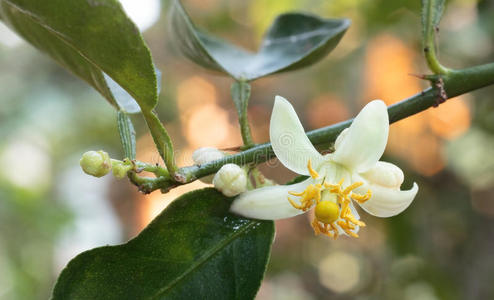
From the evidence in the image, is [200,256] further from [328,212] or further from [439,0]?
[439,0]

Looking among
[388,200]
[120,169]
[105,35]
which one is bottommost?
[388,200]

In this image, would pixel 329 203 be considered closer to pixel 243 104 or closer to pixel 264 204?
pixel 264 204

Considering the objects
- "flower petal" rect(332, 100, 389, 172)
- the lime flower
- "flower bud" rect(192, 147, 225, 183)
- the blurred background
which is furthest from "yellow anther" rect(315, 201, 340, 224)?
the blurred background

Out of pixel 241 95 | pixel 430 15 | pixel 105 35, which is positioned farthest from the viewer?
pixel 241 95

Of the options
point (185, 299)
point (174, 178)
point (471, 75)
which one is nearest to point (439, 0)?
point (471, 75)

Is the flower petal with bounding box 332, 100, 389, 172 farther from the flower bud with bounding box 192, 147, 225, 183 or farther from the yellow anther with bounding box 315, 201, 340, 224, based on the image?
the flower bud with bounding box 192, 147, 225, 183

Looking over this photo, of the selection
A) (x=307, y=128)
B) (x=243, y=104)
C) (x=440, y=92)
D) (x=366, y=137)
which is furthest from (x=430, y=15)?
(x=307, y=128)
